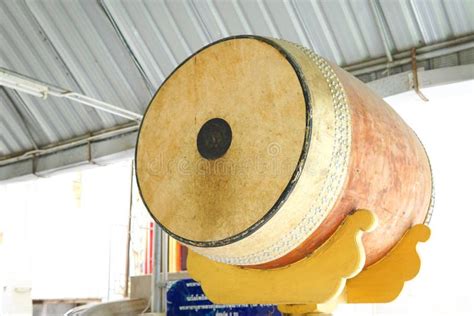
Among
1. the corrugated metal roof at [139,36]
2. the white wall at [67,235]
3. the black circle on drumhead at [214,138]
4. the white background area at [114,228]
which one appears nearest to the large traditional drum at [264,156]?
the black circle on drumhead at [214,138]

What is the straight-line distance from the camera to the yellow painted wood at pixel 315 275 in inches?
53.9

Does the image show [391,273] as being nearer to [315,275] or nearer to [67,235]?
[315,275]

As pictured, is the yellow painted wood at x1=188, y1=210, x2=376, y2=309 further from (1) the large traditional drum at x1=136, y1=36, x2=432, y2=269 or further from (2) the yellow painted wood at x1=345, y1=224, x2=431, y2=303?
(2) the yellow painted wood at x1=345, y1=224, x2=431, y2=303

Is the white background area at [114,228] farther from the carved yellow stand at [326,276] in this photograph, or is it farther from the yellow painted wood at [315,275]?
the yellow painted wood at [315,275]

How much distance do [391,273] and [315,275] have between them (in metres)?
0.37

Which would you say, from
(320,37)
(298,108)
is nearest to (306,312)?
(298,108)

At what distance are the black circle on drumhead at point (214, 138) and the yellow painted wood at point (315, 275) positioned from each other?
0.37 metres

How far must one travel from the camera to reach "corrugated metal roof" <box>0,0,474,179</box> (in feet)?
8.63

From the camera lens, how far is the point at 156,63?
3.33 m

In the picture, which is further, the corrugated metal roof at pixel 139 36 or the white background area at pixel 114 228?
the white background area at pixel 114 228

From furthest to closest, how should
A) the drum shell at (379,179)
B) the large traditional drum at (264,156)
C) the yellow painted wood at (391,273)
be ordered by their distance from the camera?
1. the yellow painted wood at (391,273)
2. the drum shell at (379,179)
3. the large traditional drum at (264,156)

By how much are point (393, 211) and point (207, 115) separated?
640mm

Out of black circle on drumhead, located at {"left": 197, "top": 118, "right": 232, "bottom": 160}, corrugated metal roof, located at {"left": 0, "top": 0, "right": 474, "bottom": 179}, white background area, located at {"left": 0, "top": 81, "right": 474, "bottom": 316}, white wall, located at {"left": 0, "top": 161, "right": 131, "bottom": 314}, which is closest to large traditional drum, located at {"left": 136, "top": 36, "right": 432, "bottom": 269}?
black circle on drumhead, located at {"left": 197, "top": 118, "right": 232, "bottom": 160}

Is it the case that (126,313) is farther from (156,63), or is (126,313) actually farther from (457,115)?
(457,115)
